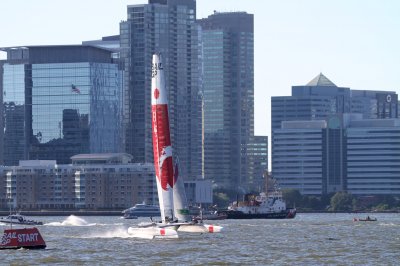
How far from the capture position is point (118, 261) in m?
99.0

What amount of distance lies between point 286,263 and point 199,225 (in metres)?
49.5

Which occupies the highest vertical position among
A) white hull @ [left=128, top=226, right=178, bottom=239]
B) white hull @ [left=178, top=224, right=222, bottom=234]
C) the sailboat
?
the sailboat

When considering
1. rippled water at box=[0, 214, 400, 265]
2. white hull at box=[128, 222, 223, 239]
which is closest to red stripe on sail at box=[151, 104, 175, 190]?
white hull at box=[128, 222, 223, 239]

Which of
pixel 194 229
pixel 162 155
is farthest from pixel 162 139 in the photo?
pixel 194 229

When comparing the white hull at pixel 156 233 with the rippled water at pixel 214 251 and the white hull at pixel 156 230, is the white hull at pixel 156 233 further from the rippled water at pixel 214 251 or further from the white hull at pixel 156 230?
the rippled water at pixel 214 251

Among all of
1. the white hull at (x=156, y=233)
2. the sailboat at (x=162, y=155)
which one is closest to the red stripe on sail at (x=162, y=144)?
the sailboat at (x=162, y=155)

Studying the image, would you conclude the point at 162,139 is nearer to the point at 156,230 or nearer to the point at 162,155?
the point at 162,155

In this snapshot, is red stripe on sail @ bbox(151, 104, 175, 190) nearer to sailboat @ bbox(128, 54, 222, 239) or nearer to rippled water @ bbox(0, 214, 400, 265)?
sailboat @ bbox(128, 54, 222, 239)

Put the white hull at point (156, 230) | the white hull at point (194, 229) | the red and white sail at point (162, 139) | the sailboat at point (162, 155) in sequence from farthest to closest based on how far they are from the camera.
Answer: the white hull at point (194, 229)
the red and white sail at point (162, 139)
the sailboat at point (162, 155)
the white hull at point (156, 230)

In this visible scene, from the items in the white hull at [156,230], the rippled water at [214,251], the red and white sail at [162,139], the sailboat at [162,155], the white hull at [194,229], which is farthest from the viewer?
the white hull at [194,229]

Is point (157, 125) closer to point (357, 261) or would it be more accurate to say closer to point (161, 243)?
point (161, 243)

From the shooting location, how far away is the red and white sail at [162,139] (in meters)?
135

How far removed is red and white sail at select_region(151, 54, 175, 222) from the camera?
135 m

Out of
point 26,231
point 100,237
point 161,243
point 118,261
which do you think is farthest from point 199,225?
point 118,261
